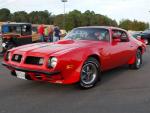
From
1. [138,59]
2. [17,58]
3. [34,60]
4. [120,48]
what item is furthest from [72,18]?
[34,60]

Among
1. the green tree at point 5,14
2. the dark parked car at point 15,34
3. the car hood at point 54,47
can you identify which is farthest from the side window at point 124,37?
the green tree at point 5,14

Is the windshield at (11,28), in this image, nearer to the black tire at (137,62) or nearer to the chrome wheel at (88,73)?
the black tire at (137,62)

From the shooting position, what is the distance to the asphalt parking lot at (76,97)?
5.12 m

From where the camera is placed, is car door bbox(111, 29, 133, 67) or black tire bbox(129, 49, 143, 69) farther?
black tire bbox(129, 49, 143, 69)

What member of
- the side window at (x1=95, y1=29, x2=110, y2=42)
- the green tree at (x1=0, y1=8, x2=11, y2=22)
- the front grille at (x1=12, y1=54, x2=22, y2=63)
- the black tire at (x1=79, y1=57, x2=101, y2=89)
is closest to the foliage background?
the green tree at (x1=0, y1=8, x2=11, y2=22)

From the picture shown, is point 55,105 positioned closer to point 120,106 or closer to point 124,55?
point 120,106

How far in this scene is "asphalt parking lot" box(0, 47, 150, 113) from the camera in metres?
5.12

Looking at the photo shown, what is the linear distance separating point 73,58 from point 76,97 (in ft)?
2.63

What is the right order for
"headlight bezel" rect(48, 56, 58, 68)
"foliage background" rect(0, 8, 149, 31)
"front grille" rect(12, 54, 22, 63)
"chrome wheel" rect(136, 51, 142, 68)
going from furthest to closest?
"foliage background" rect(0, 8, 149, 31) → "chrome wheel" rect(136, 51, 142, 68) → "front grille" rect(12, 54, 22, 63) → "headlight bezel" rect(48, 56, 58, 68)

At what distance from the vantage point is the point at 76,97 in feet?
19.3

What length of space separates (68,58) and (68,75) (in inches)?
13.8

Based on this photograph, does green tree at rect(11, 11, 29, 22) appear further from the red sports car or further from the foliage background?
the red sports car

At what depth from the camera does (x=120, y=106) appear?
529cm

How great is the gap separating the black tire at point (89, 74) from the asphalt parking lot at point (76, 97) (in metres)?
0.15
